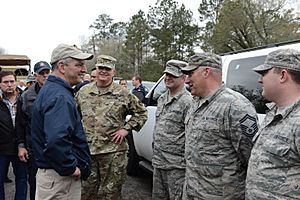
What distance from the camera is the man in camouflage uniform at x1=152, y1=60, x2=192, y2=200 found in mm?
3576

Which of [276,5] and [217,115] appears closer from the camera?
[217,115]

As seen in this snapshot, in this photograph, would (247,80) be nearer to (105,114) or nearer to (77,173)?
(105,114)

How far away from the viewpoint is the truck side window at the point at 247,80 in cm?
346

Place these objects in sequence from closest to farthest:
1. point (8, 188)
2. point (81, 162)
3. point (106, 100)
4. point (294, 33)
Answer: point (81, 162) → point (106, 100) → point (8, 188) → point (294, 33)

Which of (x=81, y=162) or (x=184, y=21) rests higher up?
(x=184, y=21)

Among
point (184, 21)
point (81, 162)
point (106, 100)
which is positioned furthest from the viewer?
point (184, 21)

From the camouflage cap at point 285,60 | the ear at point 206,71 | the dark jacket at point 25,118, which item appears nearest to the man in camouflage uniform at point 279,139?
the camouflage cap at point 285,60

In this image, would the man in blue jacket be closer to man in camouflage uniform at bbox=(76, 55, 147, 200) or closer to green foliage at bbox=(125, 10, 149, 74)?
man in camouflage uniform at bbox=(76, 55, 147, 200)

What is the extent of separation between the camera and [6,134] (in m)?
4.46

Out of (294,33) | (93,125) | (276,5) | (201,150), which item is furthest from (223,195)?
(276,5)

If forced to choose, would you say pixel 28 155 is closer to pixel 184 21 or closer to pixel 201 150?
pixel 201 150

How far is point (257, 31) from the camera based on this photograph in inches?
1215

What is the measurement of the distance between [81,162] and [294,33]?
28691mm

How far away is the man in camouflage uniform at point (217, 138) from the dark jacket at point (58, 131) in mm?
859
